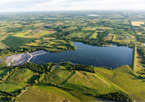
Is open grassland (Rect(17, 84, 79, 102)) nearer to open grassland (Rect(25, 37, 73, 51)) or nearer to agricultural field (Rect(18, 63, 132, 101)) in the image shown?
agricultural field (Rect(18, 63, 132, 101))

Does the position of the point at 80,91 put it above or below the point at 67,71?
below

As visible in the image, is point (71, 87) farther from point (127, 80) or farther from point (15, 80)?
point (15, 80)

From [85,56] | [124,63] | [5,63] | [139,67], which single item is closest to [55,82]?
[85,56]

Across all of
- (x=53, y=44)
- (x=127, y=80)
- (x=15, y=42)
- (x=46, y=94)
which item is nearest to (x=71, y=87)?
(x=46, y=94)

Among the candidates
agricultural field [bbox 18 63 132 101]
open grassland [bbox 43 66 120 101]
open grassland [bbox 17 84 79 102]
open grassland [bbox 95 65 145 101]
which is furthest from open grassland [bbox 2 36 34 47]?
open grassland [bbox 95 65 145 101]

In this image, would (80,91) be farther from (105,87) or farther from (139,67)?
(139,67)

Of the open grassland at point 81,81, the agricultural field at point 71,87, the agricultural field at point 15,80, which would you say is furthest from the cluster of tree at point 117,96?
the agricultural field at point 15,80
